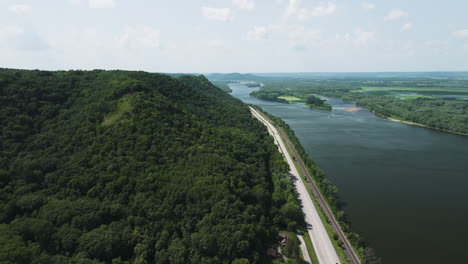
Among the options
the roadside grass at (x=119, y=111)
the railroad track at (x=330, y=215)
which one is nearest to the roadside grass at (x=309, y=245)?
the railroad track at (x=330, y=215)

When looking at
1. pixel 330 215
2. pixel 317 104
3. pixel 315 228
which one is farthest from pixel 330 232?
pixel 317 104

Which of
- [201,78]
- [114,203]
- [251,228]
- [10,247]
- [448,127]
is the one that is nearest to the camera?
[10,247]

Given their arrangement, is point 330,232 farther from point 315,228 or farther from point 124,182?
point 124,182

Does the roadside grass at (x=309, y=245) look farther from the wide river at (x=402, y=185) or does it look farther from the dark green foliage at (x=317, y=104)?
the dark green foliage at (x=317, y=104)

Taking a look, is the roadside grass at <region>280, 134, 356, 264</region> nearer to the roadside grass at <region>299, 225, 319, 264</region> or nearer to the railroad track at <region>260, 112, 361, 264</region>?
the railroad track at <region>260, 112, 361, 264</region>

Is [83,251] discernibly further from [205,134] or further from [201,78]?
[201,78]

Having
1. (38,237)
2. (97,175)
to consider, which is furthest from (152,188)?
(38,237)

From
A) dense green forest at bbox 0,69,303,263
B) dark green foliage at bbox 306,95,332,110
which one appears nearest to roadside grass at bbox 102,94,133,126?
dense green forest at bbox 0,69,303,263
